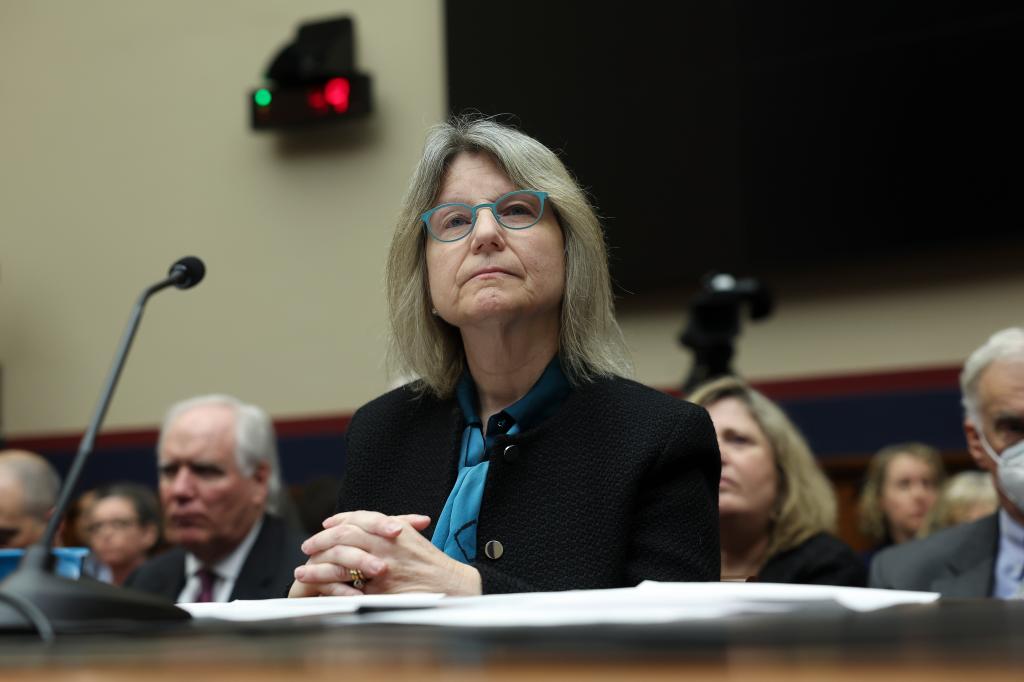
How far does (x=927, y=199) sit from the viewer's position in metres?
5.21

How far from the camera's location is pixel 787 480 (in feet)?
9.82

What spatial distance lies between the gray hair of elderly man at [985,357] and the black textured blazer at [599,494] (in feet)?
4.14

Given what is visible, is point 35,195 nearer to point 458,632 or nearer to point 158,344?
point 158,344

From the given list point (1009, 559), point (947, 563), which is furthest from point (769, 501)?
point (1009, 559)

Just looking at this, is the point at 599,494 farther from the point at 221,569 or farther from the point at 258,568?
the point at 221,569

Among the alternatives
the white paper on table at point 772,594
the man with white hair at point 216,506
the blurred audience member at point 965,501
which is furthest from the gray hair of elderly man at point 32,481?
the white paper on table at point 772,594

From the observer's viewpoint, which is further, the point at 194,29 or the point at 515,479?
the point at 194,29

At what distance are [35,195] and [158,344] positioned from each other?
1.19 metres

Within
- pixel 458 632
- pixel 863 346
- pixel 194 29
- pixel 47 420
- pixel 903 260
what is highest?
pixel 194 29

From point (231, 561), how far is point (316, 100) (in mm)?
3710

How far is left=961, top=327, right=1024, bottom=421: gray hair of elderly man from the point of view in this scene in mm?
2842

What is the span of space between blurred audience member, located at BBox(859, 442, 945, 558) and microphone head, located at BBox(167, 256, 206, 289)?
11.2ft

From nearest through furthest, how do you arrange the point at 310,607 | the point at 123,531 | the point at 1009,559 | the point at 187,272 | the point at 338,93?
the point at 310,607
the point at 187,272
the point at 1009,559
the point at 123,531
the point at 338,93

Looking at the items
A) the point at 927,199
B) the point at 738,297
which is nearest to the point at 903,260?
the point at 927,199
